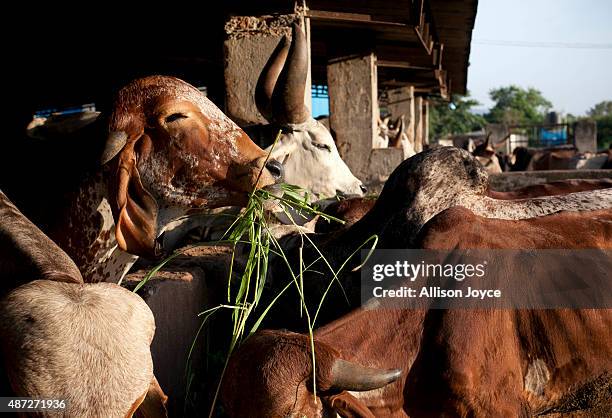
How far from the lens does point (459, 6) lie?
10.4 metres

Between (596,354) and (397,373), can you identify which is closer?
(397,373)

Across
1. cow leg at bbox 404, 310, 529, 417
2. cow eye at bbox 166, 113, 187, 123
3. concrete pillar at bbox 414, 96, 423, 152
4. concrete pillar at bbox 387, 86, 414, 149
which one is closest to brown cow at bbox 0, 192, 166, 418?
cow leg at bbox 404, 310, 529, 417

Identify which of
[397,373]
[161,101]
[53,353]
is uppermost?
[161,101]

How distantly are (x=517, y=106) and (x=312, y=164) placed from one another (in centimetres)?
7659

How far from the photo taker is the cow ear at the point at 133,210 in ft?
11.7

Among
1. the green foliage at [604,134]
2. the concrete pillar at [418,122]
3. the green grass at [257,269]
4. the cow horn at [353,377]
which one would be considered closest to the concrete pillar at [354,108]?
the green grass at [257,269]

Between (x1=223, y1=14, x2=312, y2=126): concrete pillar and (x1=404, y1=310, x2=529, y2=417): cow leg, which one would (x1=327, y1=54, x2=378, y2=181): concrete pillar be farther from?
(x1=404, y1=310, x2=529, y2=417): cow leg

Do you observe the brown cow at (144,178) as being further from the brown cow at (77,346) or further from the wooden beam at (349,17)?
the wooden beam at (349,17)

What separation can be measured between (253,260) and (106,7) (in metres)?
5.97

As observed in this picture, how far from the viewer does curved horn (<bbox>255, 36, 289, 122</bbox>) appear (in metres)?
5.47

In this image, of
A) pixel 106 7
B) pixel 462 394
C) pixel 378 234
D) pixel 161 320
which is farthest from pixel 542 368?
pixel 106 7

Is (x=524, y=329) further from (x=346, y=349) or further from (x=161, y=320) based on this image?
(x=161, y=320)

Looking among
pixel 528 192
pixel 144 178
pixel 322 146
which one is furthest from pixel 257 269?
pixel 322 146

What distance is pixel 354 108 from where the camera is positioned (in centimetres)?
926
